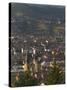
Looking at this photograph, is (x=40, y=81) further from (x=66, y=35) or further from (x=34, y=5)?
(x=34, y=5)

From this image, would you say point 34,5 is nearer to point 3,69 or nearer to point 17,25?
point 17,25

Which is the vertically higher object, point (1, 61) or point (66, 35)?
point (66, 35)

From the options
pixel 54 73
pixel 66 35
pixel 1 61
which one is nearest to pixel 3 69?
pixel 1 61

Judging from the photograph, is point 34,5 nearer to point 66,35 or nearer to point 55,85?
point 66,35

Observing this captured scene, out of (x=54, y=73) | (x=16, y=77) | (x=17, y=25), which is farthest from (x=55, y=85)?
(x=17, y=25)

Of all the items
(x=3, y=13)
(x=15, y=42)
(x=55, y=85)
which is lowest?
(x=55, y=85)

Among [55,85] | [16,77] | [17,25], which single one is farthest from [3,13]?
[55,85]

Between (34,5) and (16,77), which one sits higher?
(34,5)
